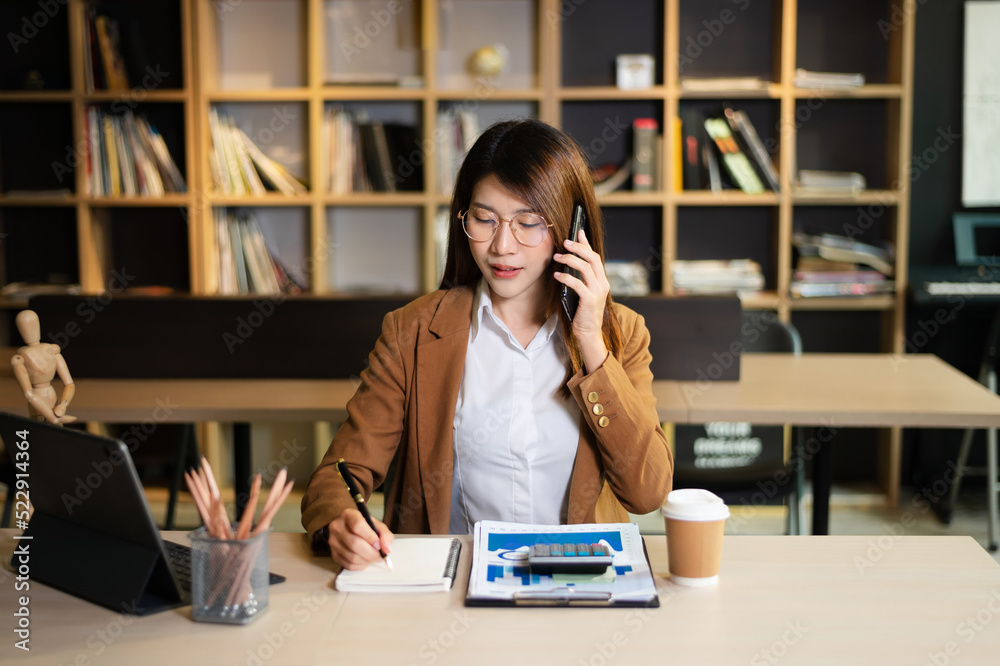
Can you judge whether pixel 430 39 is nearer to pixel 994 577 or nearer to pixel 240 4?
pixel 240 4

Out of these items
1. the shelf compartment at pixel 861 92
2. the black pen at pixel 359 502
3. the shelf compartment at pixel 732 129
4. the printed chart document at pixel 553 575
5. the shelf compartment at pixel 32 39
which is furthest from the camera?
the shelf compartment at pixel 32 39

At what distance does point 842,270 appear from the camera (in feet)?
12.3

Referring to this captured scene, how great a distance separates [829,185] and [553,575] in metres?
3.03

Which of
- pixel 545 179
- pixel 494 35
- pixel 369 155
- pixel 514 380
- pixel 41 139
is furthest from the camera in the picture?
pixel 41 139

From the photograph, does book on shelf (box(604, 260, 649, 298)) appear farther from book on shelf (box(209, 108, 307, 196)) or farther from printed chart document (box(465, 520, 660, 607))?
printed chart document (box(465, 520, 660, 607))

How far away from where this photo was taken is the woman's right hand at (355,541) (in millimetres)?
1192

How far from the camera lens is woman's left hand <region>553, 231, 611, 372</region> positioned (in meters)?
1.50

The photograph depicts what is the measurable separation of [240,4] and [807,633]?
3.77 meters

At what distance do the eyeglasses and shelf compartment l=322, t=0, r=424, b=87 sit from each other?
2.59 m

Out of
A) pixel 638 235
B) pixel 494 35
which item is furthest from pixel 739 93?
pixel 494 35

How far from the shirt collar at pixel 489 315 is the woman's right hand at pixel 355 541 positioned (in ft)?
1.70

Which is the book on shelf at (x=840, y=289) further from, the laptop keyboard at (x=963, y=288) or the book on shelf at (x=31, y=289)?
the book on shelf at (x=31, y=289)

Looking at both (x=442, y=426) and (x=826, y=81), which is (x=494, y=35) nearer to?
(x=826, y=81)

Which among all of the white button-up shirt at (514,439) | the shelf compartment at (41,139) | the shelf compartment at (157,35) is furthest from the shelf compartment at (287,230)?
the white button-up shirt at (514,439)
